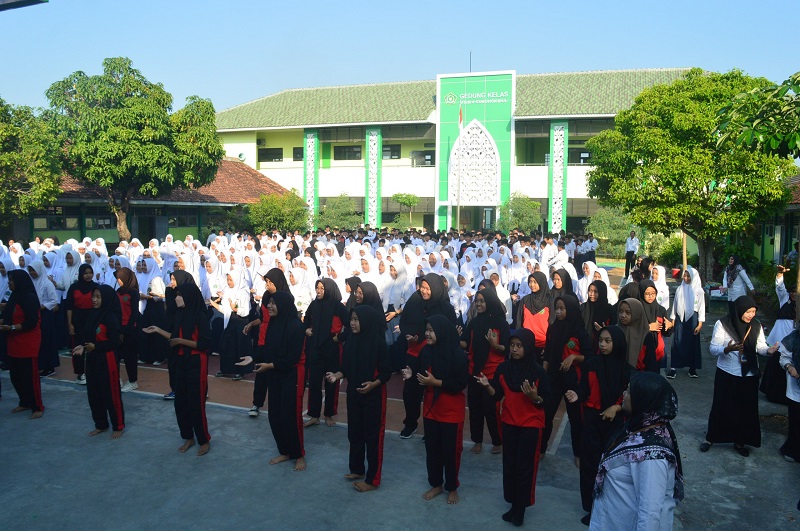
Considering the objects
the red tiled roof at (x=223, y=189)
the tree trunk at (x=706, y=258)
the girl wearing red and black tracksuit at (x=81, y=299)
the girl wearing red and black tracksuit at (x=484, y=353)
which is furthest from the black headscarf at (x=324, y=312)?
the red tiled roof at (x=223, y=189)

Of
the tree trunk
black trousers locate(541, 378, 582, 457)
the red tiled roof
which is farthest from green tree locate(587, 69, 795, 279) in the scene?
the red tiled roof

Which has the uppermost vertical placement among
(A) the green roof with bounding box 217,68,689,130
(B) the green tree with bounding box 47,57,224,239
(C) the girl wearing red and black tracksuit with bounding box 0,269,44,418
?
(A) the green roof with bounding box 217,68,689,130

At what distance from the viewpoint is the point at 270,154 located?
35.4 meters

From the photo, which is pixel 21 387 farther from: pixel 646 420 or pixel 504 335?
pixel 646 420

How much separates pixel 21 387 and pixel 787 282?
1243cm

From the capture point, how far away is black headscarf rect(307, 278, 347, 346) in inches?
253

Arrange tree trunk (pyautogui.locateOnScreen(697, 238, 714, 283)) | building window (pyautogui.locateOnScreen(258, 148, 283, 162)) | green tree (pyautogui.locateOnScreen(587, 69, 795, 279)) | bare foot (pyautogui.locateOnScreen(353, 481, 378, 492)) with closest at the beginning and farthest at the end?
bare foot (pyautogui.locateOnScreen(353, 481, 378, 492)), green tree (pyautogui.locateOnScreen(587, 69, 795, 279)), tree trunk (pyautogui.locateOnScreen(697, 238, 714, 283)), building window (pyautogui.locateOnScreen(258, 148, 283, 162))

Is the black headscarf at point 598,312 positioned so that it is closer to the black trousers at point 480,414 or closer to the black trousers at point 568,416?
the black trousers at point 568,416

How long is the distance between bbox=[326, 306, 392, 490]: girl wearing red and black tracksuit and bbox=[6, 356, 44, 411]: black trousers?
12.5 ft

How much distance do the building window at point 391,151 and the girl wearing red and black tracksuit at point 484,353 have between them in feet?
92.1

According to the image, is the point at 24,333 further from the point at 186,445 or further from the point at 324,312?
the point at 324,312

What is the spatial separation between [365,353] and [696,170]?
1180 cm

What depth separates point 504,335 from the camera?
5715 mm

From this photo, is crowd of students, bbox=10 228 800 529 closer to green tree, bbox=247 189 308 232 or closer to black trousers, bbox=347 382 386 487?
black trousers, bbox=347 382 386 487
